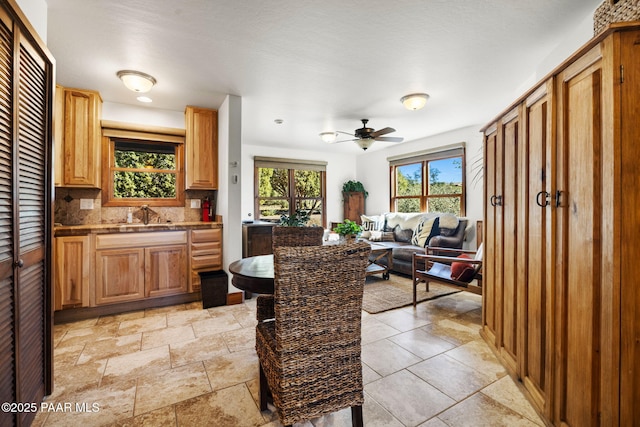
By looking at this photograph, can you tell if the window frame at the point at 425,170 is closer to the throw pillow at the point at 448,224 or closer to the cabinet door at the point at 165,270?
the throw pillow at the point at 448,224

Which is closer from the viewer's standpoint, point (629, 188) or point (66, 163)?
point (629, 188)

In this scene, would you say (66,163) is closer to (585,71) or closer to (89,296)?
(89,296)

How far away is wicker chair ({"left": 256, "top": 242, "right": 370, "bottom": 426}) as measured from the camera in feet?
3.94

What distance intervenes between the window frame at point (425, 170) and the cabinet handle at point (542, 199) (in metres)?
3.73

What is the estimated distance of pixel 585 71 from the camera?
1.25 metres

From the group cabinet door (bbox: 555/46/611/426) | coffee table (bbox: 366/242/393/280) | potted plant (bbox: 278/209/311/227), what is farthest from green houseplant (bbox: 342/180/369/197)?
cabinet door (bbox: 555/46/611/426)

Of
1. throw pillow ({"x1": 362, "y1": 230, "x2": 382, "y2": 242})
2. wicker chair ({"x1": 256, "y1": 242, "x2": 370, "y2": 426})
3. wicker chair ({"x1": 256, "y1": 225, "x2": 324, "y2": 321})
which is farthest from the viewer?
throw pillow ({"x1": 362, "y1": 230, "x2": 382, "y2": 242})

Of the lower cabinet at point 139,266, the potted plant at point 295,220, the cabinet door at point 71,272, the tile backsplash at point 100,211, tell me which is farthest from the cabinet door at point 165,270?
the potted plant at point 295,220

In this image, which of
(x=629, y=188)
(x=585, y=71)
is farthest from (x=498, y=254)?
(x=585, y=71)

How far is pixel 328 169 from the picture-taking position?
704cm

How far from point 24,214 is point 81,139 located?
7.10ft

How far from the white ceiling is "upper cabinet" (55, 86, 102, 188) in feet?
0.67

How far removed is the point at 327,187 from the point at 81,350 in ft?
17.9

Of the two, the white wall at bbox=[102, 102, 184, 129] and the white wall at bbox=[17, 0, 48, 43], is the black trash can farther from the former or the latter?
the white wall at bbox=[17, 0, 48, 43]
